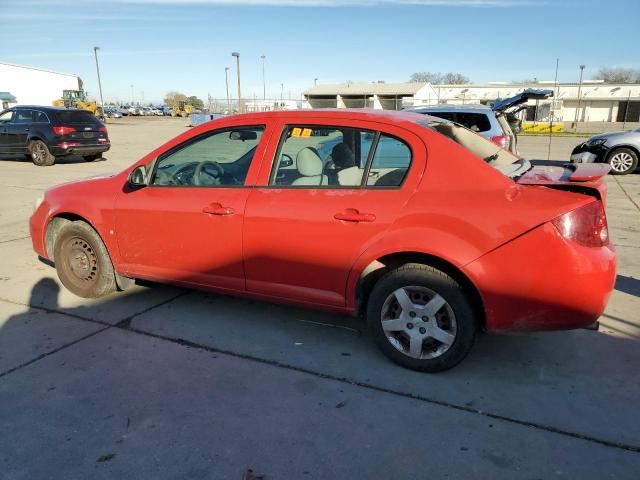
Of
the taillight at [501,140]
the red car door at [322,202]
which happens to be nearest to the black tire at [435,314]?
the red car door at [322,202]

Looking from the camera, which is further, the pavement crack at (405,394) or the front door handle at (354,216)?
the front door handle at (354,216)

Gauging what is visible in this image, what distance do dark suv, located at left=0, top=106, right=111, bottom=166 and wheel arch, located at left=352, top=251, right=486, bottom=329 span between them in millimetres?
13610

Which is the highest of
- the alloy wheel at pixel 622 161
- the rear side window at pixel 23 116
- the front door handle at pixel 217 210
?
the rear side window at pixel 23 116

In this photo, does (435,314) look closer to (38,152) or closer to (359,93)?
(38,152)

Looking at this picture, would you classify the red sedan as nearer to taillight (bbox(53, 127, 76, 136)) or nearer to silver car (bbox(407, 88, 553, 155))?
silver car (bbox(407, 88, 553, 155))

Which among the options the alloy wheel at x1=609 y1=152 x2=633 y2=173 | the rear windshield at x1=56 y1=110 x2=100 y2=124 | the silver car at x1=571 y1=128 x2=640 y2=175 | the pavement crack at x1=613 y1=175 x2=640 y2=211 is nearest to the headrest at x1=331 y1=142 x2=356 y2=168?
the pavement crack at x1=613 y1=175 x2=640 y2=211

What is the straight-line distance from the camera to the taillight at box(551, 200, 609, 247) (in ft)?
9.19

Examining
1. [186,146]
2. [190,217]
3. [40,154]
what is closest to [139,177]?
[186,146]

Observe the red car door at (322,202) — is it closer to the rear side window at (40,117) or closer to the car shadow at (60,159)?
the rear side window at (40,117)

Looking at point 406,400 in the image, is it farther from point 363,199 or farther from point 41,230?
point 41,230

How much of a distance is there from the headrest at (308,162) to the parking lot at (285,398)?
1.24 metres

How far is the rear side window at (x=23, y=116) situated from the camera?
48.0ft

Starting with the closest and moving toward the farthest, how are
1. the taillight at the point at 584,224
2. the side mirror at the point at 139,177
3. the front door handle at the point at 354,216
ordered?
the taillight at the point at 584,224 < the front door handle at the point at 354,216 < the side mirror at the point at 139,177

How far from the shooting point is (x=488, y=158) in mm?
3428
